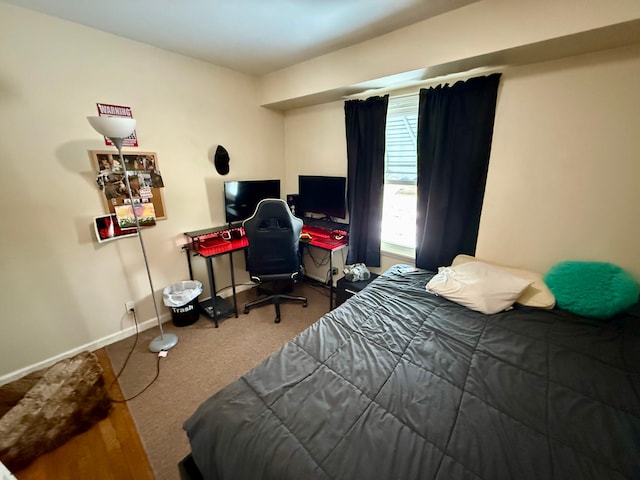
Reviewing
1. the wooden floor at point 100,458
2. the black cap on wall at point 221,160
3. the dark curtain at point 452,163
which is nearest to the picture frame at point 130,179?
the black cap on wall at point 221,160

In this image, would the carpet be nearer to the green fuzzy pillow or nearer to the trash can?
the trash can

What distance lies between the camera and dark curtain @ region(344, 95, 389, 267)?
2.40 m

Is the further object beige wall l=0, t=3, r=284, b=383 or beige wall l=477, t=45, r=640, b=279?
beige wall l=0, t=3, r=284, b=383

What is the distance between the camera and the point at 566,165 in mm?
1701

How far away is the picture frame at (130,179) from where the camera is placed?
6.49 ft

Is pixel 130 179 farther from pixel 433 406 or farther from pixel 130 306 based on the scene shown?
pixel 433 406

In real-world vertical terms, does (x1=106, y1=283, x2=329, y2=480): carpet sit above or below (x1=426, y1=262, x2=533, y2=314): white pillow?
below

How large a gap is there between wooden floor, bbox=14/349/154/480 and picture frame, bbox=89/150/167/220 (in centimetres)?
155

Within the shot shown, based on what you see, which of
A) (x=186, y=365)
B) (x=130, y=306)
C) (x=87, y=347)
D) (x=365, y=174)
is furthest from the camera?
(x=365, y=174)

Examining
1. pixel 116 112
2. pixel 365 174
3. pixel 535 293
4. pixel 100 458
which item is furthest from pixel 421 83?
pixel 100 458

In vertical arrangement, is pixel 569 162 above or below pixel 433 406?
above

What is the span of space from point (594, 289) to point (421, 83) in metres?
1.92

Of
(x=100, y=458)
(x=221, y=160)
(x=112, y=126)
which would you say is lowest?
(x=100, y=458)

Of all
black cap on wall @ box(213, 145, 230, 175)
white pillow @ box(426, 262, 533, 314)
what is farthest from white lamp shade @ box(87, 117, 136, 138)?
white pillow @ box(426, 262, 533, 314)
